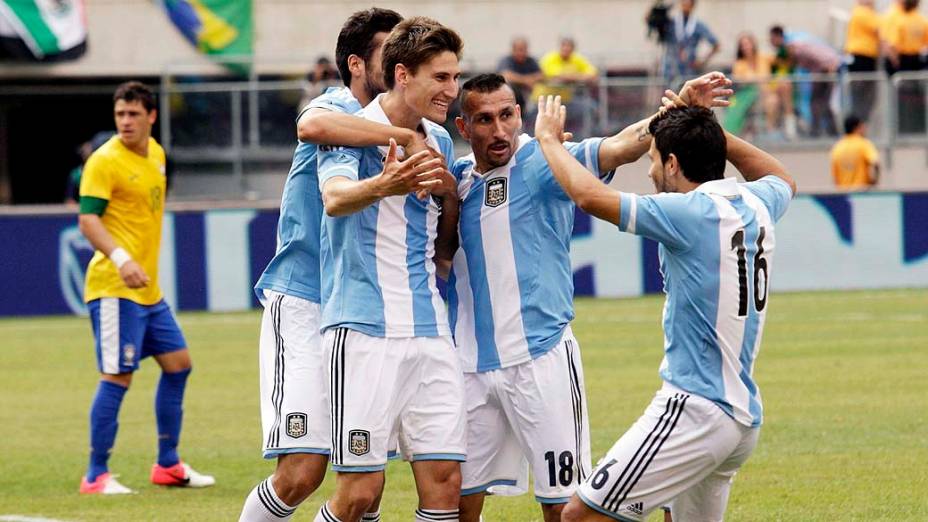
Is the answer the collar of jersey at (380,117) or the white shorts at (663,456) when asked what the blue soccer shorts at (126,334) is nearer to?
the collar of jersey at (380,117)

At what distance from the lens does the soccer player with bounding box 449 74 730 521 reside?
258 inches

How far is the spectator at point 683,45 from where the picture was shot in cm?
2294

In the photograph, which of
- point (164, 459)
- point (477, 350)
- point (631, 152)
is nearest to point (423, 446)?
point (477, 350)

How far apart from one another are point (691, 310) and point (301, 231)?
175 cm

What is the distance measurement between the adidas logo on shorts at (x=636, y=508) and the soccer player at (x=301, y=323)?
4.40ft

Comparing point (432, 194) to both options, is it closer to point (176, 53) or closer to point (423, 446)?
point (423, 446)

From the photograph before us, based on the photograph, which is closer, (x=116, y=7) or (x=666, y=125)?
(x=666, y=125)

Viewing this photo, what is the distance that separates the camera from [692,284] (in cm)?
598

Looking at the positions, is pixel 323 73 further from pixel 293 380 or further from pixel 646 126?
pixel 646 126

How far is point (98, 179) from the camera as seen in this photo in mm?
9695

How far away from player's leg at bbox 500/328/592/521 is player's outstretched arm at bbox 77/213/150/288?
3344 millimetres

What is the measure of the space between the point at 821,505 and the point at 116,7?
70.7ft

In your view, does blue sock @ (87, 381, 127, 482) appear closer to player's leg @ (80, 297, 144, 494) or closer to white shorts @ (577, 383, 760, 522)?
player's leg @ (80, 297, 144, 494)

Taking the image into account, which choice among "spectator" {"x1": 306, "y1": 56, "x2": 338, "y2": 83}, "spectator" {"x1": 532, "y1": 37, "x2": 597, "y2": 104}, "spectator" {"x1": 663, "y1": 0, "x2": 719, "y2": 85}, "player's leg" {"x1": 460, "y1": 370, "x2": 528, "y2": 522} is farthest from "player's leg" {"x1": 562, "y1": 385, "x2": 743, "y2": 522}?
"spectator" {"x1": 663, "y1": 0, "x2": 719, "y2": 85}
